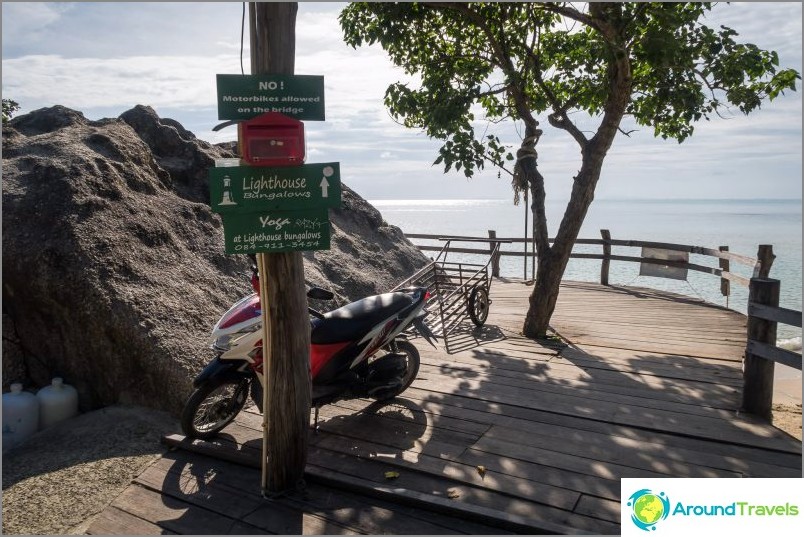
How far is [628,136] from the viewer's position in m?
7.54

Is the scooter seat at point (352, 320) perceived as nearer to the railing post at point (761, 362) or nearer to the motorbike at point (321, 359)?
the motorbike at point (321, 359)

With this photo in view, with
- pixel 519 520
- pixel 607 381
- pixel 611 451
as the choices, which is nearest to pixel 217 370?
pixel 519 520

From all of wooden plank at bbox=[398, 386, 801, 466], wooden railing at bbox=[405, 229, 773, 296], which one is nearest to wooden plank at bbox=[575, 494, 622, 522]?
wooden plank at bbox=[398, 386, 801, 466]

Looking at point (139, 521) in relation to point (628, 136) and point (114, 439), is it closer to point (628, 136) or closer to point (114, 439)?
point (114, 439)

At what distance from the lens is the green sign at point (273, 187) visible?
341 cm

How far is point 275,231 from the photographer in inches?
138

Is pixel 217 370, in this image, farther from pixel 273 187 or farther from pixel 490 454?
pixel 490 454

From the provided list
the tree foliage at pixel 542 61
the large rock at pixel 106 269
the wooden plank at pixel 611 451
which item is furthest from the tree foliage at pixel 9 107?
the wooden plank at pixel 611 451

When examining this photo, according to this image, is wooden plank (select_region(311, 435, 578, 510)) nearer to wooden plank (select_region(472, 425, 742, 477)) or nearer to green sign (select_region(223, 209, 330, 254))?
wooden plank (select_region(472, 425, 742, 477))

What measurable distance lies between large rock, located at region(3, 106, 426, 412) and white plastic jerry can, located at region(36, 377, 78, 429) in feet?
0.39

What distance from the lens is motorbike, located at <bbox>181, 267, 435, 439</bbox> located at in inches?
171

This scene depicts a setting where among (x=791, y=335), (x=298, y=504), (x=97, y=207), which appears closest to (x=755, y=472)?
(x=298, y=504)

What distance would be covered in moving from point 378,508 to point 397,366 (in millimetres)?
1439

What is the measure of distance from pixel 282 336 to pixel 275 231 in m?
0.64
